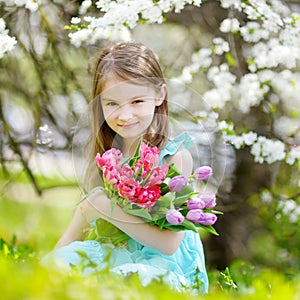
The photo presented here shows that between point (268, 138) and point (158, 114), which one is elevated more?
point (158, 114)

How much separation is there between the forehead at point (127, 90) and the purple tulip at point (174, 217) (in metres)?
0.34

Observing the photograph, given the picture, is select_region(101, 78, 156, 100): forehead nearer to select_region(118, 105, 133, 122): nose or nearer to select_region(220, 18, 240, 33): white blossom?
select_region(118, 105, 133, 122): nose

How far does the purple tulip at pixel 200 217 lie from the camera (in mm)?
1866

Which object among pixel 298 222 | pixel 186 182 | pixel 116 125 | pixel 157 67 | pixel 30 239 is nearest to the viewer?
pixel 186 182

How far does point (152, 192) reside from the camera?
184 centimetres

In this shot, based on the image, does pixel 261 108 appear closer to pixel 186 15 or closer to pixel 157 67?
pixel 186 15

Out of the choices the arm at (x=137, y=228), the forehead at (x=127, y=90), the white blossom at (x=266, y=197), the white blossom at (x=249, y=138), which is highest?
the forehead at (x=127, y=90)

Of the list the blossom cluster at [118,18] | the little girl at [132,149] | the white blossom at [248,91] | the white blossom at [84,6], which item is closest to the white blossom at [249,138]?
the white blossom at [248,91]

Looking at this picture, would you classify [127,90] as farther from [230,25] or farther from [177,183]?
[230,25]

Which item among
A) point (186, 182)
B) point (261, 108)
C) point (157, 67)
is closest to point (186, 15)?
point (261, 108)

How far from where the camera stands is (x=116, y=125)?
6.64 feet

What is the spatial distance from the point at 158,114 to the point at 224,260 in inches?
76.0

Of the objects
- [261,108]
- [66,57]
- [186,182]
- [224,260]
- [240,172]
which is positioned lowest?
[224,260]

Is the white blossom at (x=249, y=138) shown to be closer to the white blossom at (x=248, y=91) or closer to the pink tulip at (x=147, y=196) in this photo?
the white blossom at (x=248, y=91)
